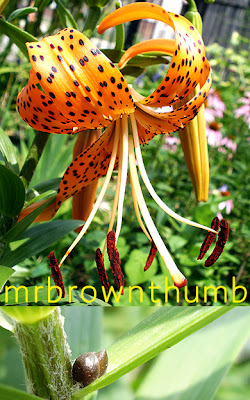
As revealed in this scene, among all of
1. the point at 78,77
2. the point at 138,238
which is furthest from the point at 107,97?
the point at 138,238

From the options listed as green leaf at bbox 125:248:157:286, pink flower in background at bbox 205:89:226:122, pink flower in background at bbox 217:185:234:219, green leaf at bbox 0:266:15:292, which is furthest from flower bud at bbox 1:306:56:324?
pink flower in background at bbox 205:89:226:122

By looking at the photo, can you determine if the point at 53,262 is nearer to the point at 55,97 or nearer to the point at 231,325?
the point at 55,97

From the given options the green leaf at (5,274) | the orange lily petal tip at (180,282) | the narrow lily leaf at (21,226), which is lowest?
the narrow lily leaf at (21,226)

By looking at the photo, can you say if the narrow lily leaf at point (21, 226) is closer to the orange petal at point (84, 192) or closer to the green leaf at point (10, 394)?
the orange petal at point (84, 192)

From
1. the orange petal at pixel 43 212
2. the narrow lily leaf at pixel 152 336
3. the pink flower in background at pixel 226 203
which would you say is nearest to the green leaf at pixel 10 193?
the orange petal at pixel 43 212

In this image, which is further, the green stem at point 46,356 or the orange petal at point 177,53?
the orange petal at point 177,53

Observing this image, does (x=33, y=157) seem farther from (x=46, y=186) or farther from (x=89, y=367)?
(x=89, y=367)
